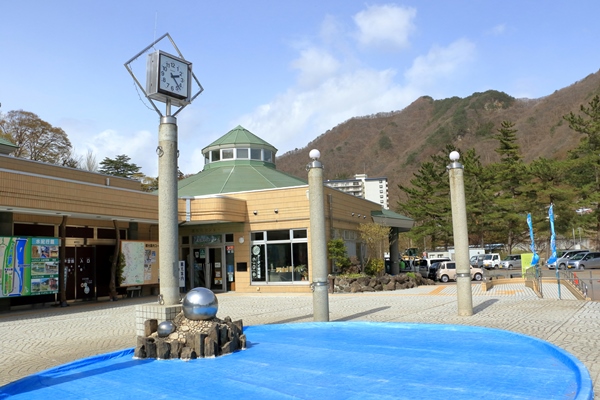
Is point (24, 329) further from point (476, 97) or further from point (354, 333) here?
point (476, 97)

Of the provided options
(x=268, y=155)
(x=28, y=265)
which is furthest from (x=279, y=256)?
(x=28, y=265)

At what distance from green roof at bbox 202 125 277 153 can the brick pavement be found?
13458 mm

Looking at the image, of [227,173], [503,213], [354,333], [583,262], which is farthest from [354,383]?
[503,213]

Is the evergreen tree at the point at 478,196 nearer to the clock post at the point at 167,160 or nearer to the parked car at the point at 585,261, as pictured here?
the parked car at the point at 585,261

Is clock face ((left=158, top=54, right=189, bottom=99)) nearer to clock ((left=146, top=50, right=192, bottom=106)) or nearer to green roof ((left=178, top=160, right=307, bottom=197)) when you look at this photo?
clock ((left=146, top=50, right=192, bottom=106))

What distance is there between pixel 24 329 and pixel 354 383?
10.2 meters

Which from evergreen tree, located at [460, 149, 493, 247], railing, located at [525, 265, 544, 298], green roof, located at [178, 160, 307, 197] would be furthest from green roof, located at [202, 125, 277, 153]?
evergreen tree, located at [460, 149, 493, 247]

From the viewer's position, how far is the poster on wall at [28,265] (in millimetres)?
16688

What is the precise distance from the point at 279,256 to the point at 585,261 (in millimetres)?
30850

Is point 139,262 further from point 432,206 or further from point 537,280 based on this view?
point 432,206

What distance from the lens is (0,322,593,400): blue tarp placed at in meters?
6.29

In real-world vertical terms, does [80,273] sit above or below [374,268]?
above

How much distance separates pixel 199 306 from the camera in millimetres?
9164

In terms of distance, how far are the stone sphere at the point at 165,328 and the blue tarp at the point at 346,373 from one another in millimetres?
643
